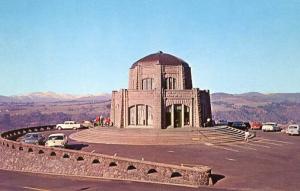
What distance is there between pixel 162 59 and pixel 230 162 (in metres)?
25.6

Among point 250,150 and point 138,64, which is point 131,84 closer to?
point 138,64

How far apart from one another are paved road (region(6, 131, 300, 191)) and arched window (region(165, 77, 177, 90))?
13.8 meters

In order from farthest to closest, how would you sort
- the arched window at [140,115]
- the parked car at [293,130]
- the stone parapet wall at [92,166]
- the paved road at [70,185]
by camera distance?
the parked car at [293,130] < the arched window at [140,115] < the stone parapet wall at [92,166] < the paved road at [70,185]

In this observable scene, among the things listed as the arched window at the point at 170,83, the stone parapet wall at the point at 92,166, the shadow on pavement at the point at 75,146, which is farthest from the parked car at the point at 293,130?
the stone parapet wall at the point at 92,166

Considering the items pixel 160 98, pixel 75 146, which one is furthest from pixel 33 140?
pixel 160 98

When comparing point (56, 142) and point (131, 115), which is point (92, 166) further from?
point (131, 115)

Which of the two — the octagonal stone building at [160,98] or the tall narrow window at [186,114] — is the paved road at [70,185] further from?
the tall narrow window at [186,114]

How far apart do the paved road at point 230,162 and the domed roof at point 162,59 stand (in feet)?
52.4

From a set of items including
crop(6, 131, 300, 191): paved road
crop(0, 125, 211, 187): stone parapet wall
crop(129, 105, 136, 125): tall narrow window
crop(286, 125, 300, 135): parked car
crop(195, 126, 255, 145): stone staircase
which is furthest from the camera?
crop(286, 125, 300, 135): parked car

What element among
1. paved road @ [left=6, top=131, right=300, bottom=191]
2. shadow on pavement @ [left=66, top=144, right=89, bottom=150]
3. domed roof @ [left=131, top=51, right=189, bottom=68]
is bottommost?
paved road @ [left=6, top=131, right=300, bottom=191]

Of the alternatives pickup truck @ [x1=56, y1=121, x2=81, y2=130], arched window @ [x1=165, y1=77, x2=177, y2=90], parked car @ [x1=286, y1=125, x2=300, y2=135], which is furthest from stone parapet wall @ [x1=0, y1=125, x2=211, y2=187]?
parked car @ [x1=286, y1=125, x2=300, y2=135]

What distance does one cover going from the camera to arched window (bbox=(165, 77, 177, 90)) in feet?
176

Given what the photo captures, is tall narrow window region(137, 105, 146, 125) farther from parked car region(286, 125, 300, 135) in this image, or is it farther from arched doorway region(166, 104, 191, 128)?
parked car region(286, 125, 300, 135)

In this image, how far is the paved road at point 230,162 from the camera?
24.5 metres
